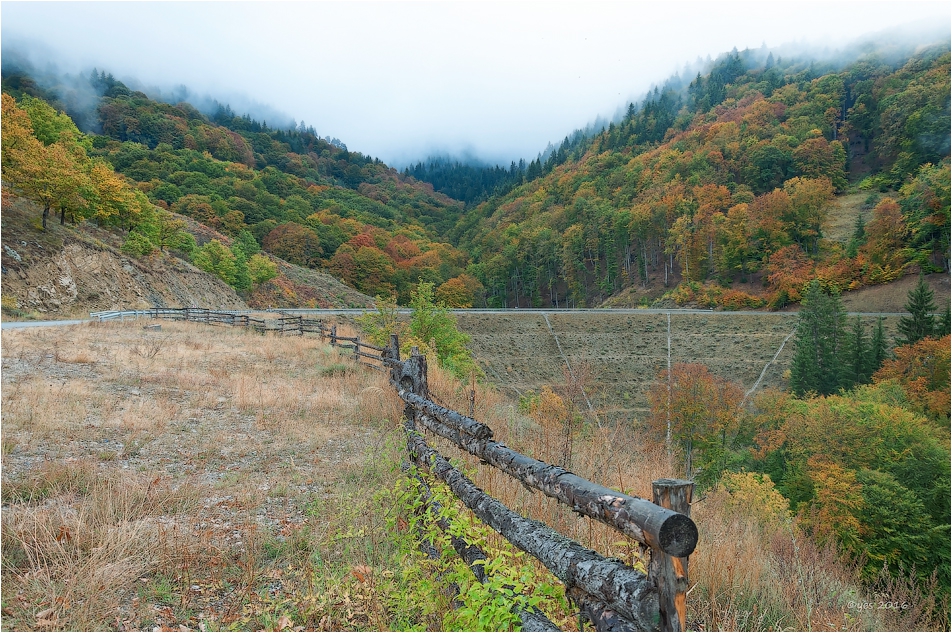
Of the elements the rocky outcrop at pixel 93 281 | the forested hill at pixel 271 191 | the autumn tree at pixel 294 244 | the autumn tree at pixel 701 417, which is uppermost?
the forested hill at pixel 271 191

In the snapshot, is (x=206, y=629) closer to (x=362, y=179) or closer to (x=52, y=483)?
(x=52, y=483)

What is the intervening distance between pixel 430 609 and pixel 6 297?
34.7 m

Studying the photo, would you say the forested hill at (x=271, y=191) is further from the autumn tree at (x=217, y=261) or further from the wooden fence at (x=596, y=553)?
the wooden fence at (x=596, y=553)

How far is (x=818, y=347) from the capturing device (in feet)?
156

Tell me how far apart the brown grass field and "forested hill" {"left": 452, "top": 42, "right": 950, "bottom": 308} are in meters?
70.0

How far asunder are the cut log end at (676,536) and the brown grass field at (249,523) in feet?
4.07

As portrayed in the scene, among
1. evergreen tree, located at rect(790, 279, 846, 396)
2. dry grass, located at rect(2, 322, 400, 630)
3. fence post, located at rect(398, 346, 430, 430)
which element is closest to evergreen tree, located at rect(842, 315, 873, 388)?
evergreen tree, located at rect(790, 279, 846, 396)

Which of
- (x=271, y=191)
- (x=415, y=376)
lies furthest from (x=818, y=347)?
(x=271, y=191)

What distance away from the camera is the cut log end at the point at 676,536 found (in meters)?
1.86

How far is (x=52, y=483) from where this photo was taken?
5.02 metres

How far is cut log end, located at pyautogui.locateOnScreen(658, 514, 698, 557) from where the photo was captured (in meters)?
1.86

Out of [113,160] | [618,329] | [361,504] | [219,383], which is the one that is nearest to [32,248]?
[219,383]

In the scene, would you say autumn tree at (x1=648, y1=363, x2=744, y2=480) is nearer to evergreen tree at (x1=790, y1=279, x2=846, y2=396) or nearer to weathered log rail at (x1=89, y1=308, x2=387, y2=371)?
evergreen tree at (x1=790, y1=279, x2=846, y2=396)

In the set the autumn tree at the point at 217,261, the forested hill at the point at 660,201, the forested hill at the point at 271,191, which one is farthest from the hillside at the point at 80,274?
the autumn tree at the point at 217,261
